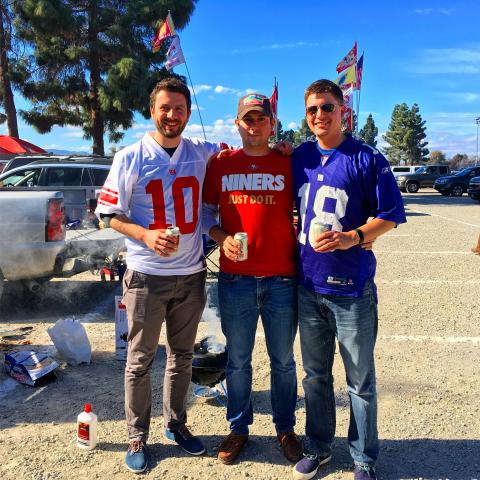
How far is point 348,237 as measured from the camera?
2.37 metres

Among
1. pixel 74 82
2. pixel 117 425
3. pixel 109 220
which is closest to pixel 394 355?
pixel 117 425

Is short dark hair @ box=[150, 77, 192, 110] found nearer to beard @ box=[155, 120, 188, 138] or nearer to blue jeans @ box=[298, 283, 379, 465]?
beard @ box=[155, 120, 188, 138]

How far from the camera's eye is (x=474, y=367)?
4.17m

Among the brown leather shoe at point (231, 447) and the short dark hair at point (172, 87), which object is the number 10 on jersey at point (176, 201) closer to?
the short dark hair at point (172, 87)

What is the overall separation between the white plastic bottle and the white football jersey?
942 mm

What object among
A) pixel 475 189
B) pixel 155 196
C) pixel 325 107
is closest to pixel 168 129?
pixel 155 196

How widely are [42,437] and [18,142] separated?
22724mm

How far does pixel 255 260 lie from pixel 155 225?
1.94 ft

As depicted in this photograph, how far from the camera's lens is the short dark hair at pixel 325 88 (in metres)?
2.52

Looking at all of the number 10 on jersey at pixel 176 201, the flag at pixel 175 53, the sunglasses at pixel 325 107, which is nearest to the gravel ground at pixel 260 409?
the number 10 on jersey at pixel 176 201

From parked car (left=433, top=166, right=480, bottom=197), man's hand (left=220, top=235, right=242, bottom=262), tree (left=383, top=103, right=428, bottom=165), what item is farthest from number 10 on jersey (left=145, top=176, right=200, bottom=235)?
tree (left=383, top=103, right=428, bottom=165)

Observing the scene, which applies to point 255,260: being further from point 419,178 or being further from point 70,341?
point 419,178

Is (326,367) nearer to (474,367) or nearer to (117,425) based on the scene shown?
(117,425)

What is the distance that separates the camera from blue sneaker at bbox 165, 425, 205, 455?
115 inches
